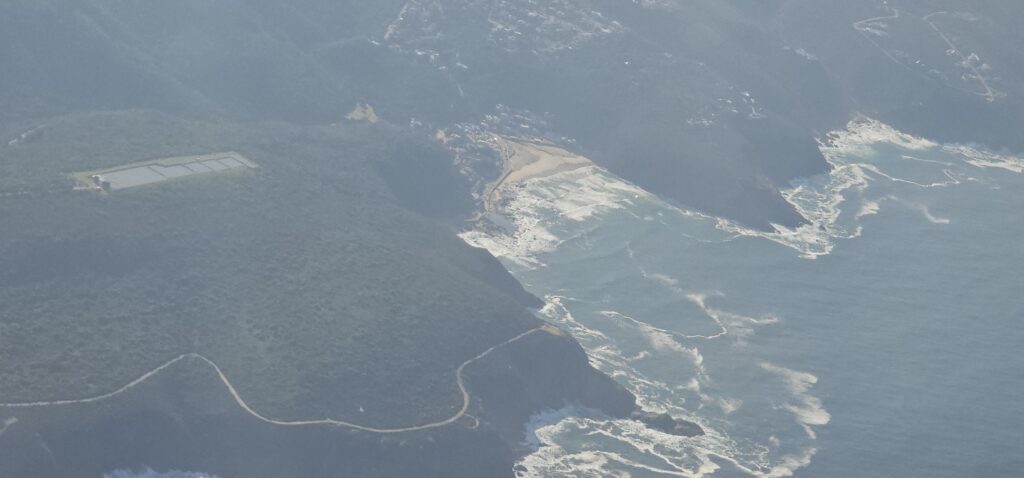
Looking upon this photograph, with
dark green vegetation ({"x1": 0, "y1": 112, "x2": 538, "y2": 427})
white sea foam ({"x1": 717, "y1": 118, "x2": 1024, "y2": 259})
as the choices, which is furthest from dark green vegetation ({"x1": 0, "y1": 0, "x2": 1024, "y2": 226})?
dark green vegetation ({"x1": 0, "y1": 112, "x2": 538, "y2": 427})

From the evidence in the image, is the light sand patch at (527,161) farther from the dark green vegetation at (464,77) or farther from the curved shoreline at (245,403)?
the curved shoreline at (245,403)

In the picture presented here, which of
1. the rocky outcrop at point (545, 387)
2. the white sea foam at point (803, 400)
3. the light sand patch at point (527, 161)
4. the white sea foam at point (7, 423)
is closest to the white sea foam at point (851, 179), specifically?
the light sand patch at point (527, 161)

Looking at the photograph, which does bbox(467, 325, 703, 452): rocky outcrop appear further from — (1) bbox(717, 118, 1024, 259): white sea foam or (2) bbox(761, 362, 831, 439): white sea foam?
(1) bbox(717, 118, 1024, 259): white sea foam

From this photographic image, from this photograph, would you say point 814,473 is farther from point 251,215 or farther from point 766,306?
point 251,215

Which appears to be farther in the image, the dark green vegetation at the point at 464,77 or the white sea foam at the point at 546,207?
the dark green vegetation at the point at 464,77

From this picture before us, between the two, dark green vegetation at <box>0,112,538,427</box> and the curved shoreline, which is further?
dark green vegetation at <box>0,112,538,427</box>

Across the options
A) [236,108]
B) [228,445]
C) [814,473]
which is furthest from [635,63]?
[228,445]

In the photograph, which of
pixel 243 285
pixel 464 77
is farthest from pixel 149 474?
pixel 464 77
